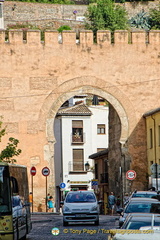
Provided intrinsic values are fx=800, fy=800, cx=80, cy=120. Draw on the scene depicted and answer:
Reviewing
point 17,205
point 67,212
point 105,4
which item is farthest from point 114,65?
point 105,4

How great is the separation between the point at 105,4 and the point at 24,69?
58.0m

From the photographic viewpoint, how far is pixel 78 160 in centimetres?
6228

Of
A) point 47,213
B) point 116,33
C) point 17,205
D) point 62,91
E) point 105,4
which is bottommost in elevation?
point 47,213

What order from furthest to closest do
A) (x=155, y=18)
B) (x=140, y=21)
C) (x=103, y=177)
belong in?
(x=140, y=21), (x=155, y=18), (x=103, y=177)

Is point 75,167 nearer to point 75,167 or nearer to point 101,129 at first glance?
point 75,167

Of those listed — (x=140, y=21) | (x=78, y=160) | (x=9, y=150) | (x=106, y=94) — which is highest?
(x=140, y=21)

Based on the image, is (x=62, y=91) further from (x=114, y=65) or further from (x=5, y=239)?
(x=5, y=239)

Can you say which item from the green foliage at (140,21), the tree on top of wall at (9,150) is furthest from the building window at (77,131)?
the green foliage at (140,21)

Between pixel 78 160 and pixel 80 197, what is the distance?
36381 millimetres

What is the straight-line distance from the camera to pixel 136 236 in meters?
11.9

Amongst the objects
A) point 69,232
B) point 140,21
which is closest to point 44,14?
point 140,21

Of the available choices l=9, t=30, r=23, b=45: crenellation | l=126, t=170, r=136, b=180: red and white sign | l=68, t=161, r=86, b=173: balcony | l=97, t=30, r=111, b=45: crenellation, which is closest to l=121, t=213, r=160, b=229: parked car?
l=126, t=170, r=136, b=180: red and white sign

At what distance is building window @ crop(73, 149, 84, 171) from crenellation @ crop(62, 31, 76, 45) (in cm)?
2454

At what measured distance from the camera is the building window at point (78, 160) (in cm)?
6147
